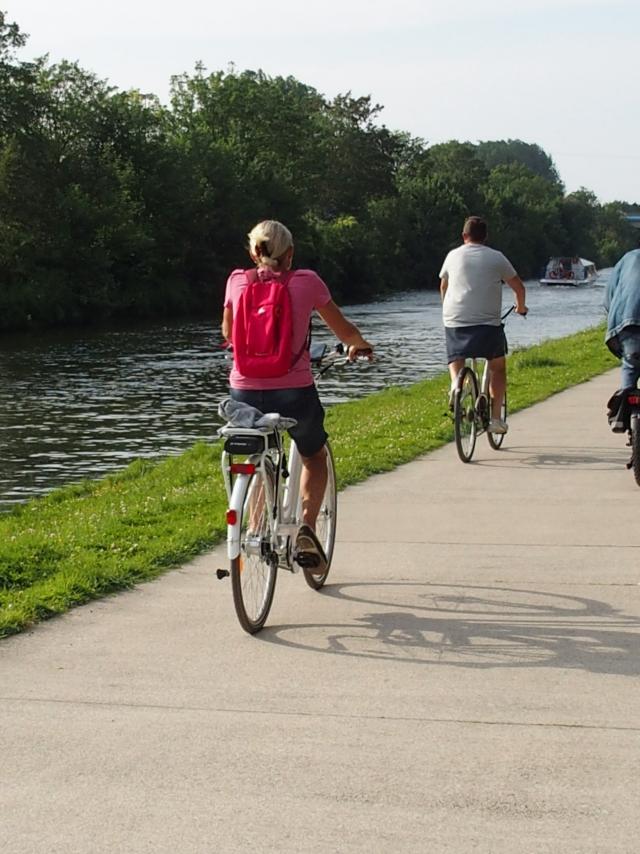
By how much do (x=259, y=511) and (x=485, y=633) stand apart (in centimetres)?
106

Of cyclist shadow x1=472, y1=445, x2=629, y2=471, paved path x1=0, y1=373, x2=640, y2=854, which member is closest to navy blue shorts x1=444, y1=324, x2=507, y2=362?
cyclist shadow x1=472, y1=445, x2=629, y2=471

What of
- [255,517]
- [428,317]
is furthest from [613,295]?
[428,317]

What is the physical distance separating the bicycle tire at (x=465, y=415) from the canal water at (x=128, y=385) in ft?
5.63

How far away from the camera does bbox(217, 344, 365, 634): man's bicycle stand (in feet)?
18.7

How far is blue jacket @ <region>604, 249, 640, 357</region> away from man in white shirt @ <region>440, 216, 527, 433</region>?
166cm

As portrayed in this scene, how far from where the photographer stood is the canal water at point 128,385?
18016mm

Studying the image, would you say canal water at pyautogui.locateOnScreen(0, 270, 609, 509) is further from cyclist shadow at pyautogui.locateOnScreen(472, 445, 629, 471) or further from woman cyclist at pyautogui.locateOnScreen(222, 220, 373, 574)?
woman cyclist at pyautogui.locateOnScreen(222, 220, 373, 574)

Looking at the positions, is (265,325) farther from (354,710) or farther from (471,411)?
(471,411)

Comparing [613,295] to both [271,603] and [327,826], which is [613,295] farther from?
[327,826]

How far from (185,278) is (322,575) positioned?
59903mm

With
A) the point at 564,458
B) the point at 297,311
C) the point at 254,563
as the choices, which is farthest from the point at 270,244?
the point at 564,458

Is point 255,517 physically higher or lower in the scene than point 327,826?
higher

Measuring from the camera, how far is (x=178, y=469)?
13.4 meters

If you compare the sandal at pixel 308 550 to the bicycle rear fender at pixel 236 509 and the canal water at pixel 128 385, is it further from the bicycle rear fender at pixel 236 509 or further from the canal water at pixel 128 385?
the canal water at pixel 128 385
